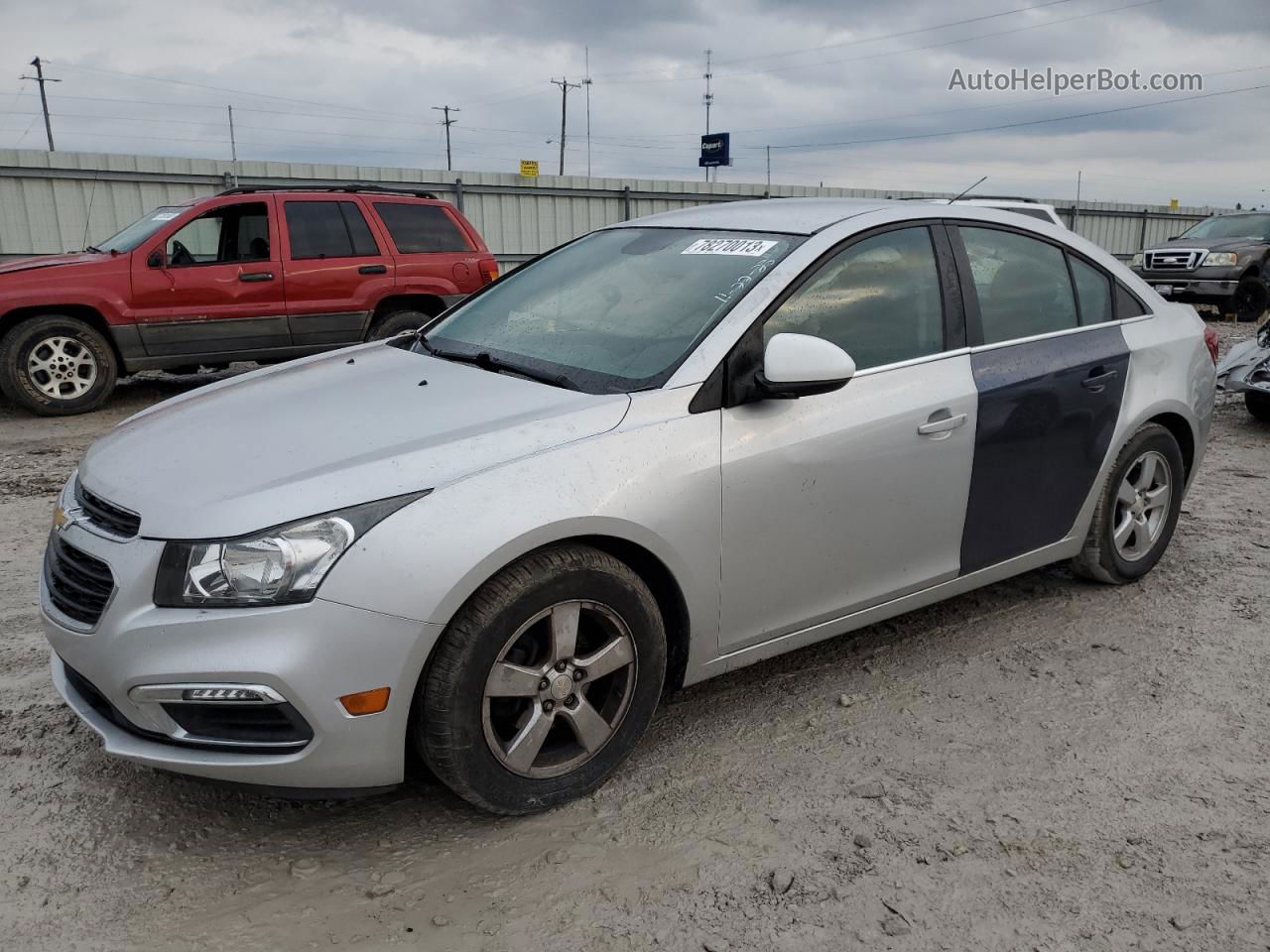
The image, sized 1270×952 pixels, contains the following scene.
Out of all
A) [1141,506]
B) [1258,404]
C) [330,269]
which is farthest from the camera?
[330,269]

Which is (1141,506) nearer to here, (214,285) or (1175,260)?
(214,285)

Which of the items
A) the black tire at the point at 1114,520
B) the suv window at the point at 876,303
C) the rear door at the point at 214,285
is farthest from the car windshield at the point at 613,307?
the rear door at the point at 214,285

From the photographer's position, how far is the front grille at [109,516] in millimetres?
2631

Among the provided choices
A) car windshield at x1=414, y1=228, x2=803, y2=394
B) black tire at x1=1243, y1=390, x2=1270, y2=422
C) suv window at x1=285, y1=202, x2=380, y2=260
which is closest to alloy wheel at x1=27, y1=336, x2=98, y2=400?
suv window at x1=285, y1=202, x2=380, y2=260

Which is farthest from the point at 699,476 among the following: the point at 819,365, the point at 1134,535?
the point at 1134,535

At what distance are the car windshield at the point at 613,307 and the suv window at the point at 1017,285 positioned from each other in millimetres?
814

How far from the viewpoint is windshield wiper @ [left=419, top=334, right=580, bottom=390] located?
313 centimetres

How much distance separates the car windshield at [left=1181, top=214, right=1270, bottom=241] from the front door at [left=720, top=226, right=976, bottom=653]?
1678 cm

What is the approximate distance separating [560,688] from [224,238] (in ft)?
24.5

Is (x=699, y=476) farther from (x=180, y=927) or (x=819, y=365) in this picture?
(x=180, y=927)

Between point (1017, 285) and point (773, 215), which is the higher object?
point (773, 215)

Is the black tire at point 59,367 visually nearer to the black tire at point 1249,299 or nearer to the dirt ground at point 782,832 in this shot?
the dirt ground at point 782,832

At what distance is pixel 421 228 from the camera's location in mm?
9711

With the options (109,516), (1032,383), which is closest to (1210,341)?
(1032,383)
